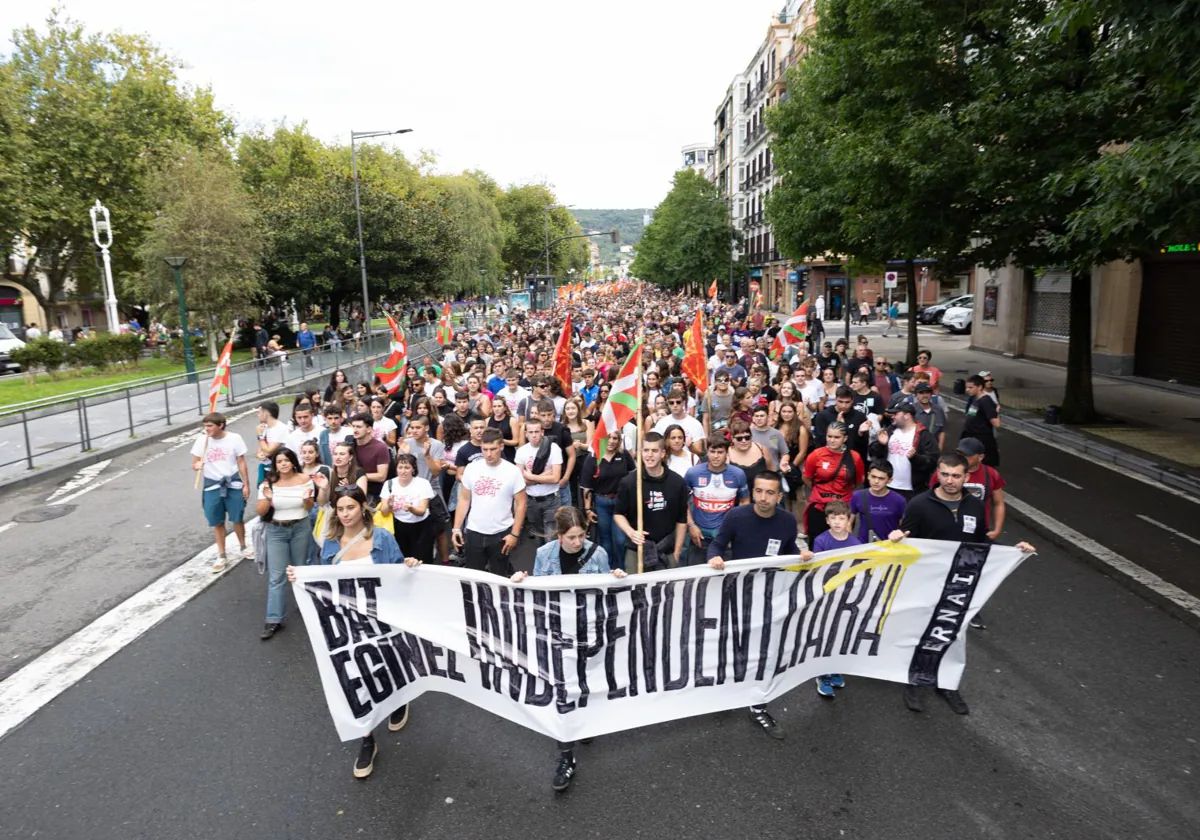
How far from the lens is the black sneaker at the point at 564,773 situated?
4344 millimetres

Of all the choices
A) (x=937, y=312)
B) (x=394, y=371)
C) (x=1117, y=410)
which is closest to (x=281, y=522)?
(x=394, y=371)

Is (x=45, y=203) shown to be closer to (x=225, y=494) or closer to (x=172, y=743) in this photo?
(x=225, y=494)

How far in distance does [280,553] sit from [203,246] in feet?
81.5

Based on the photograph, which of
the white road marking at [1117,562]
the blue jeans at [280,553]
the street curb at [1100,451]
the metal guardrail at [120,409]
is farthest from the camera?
the metal guardrail at [120,409]

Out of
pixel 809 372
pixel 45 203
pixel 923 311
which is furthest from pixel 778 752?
pixel 923 311

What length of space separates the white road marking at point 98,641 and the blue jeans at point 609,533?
285 cm

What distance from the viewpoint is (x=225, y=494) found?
7875 millimetres

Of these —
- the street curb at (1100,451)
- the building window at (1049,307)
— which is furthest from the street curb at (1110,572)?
the building window at (1049,307)

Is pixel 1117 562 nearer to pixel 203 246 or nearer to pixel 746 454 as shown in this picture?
pixel 746 454

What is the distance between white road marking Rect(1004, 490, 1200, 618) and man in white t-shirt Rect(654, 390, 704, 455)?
412 centimetres

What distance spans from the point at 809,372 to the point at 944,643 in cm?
629

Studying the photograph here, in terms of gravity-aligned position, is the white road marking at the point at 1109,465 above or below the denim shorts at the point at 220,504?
below

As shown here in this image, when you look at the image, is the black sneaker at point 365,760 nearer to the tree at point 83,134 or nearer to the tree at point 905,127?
the tree at point 905,127

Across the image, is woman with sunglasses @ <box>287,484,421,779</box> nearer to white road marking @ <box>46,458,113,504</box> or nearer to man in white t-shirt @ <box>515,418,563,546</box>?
man in white t-shirt @ <box>515,418,563,546</box>
